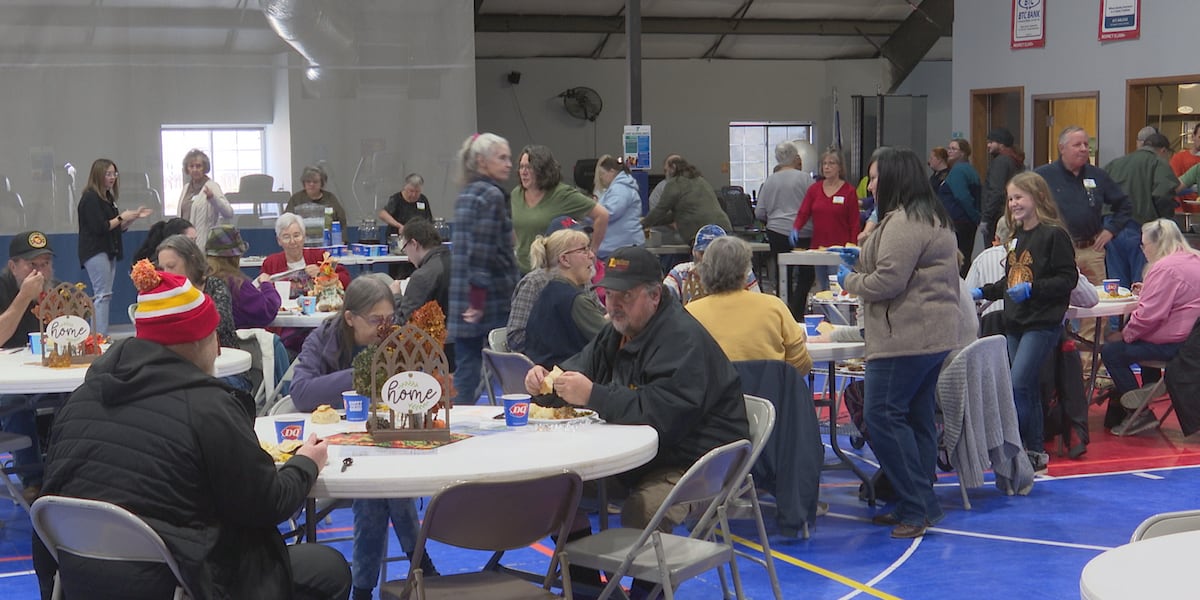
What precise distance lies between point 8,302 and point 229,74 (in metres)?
7.57

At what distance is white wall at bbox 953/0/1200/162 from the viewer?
39.4 ft

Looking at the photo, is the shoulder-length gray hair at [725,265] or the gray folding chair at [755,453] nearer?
the gray folding chair at [755,453]

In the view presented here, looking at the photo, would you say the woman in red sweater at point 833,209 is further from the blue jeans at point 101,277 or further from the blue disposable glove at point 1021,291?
the blue jeans at point 101,277

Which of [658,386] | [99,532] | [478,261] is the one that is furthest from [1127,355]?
[99,532]

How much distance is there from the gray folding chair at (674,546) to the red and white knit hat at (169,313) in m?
1.02

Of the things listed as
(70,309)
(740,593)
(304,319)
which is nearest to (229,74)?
(304,319)

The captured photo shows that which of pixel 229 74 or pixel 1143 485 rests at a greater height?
pixel 229 74

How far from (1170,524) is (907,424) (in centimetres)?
254

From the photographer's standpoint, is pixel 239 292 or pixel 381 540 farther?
pixel 239 292

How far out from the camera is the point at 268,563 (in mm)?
2920

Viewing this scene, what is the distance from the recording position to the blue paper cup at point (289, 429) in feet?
11.5

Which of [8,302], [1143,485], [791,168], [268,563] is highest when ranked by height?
[791,168]

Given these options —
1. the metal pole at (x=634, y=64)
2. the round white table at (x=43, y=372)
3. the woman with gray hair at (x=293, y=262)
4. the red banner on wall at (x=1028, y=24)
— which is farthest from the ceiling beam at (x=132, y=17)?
the round white table at (x=43, y=372)

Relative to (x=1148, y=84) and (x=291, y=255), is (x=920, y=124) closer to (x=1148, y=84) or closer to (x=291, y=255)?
(x=1148, y=84)
